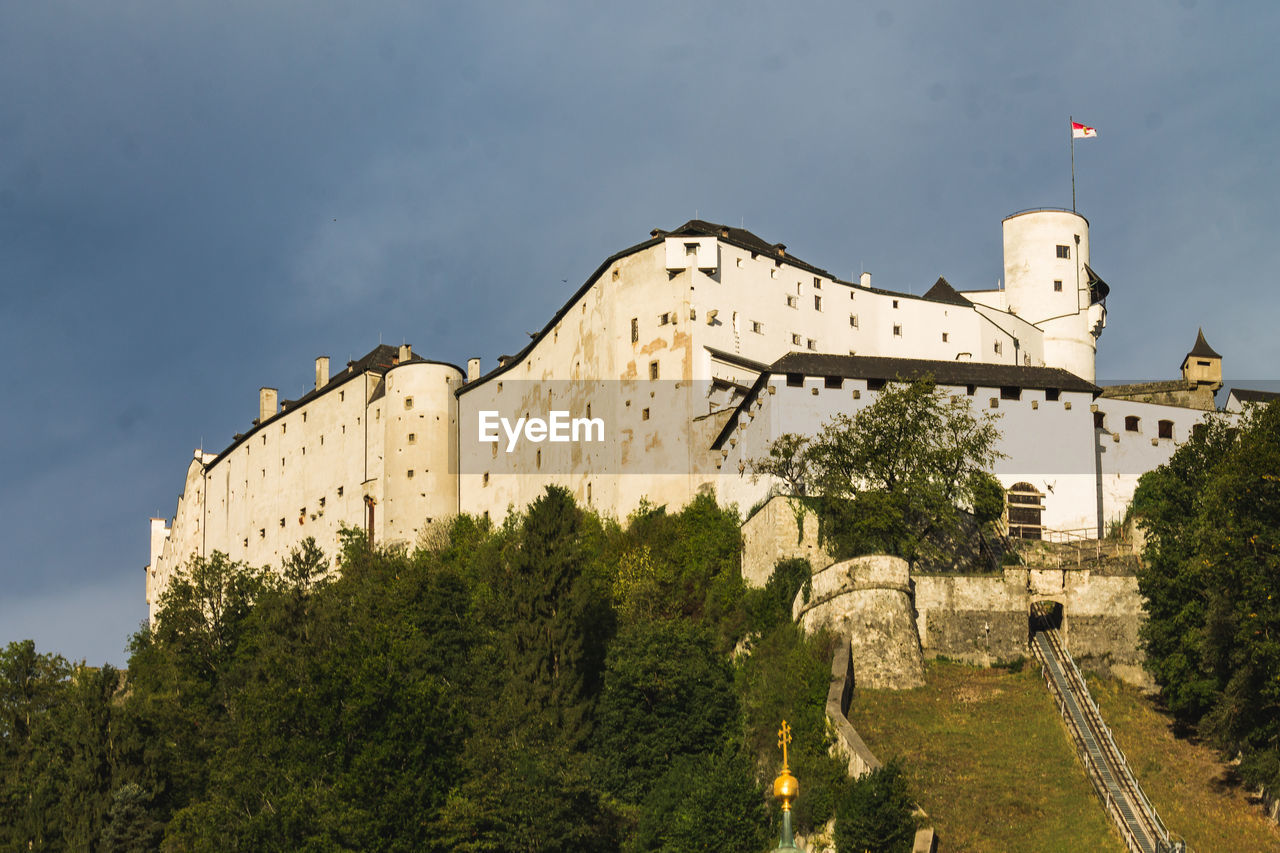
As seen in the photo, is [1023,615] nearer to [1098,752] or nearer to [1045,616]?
[1045,616]

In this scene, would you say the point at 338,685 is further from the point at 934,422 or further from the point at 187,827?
the point at 934,422

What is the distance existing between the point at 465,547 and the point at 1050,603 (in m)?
34.6

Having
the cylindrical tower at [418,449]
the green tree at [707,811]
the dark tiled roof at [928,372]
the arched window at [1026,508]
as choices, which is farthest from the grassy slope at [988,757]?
the cylindrical tower at [418,449]

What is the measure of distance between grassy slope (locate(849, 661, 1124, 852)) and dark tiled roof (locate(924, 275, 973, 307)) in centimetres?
3550

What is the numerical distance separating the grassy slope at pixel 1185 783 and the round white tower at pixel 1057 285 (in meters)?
38.7

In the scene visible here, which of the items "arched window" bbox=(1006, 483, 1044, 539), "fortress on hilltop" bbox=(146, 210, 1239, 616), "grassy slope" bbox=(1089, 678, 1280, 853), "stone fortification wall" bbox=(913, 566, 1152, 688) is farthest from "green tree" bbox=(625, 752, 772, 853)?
"arched window" bbox=(1006, 483, 1044, 539)

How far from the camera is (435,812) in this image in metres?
41.6

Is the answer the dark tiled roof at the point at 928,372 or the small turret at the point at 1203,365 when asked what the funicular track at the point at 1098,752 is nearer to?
Result: the dark tiled roof at the point at 928,372

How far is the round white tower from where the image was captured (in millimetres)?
83438

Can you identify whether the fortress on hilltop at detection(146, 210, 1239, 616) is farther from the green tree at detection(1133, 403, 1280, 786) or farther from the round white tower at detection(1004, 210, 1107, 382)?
the green tree at detection(1133, 403, 1280, 786)

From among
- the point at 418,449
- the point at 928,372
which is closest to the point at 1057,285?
the point at 928,372

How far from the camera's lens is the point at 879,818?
37.9 meters

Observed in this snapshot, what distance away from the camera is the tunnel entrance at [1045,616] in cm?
5050

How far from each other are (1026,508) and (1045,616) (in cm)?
947
